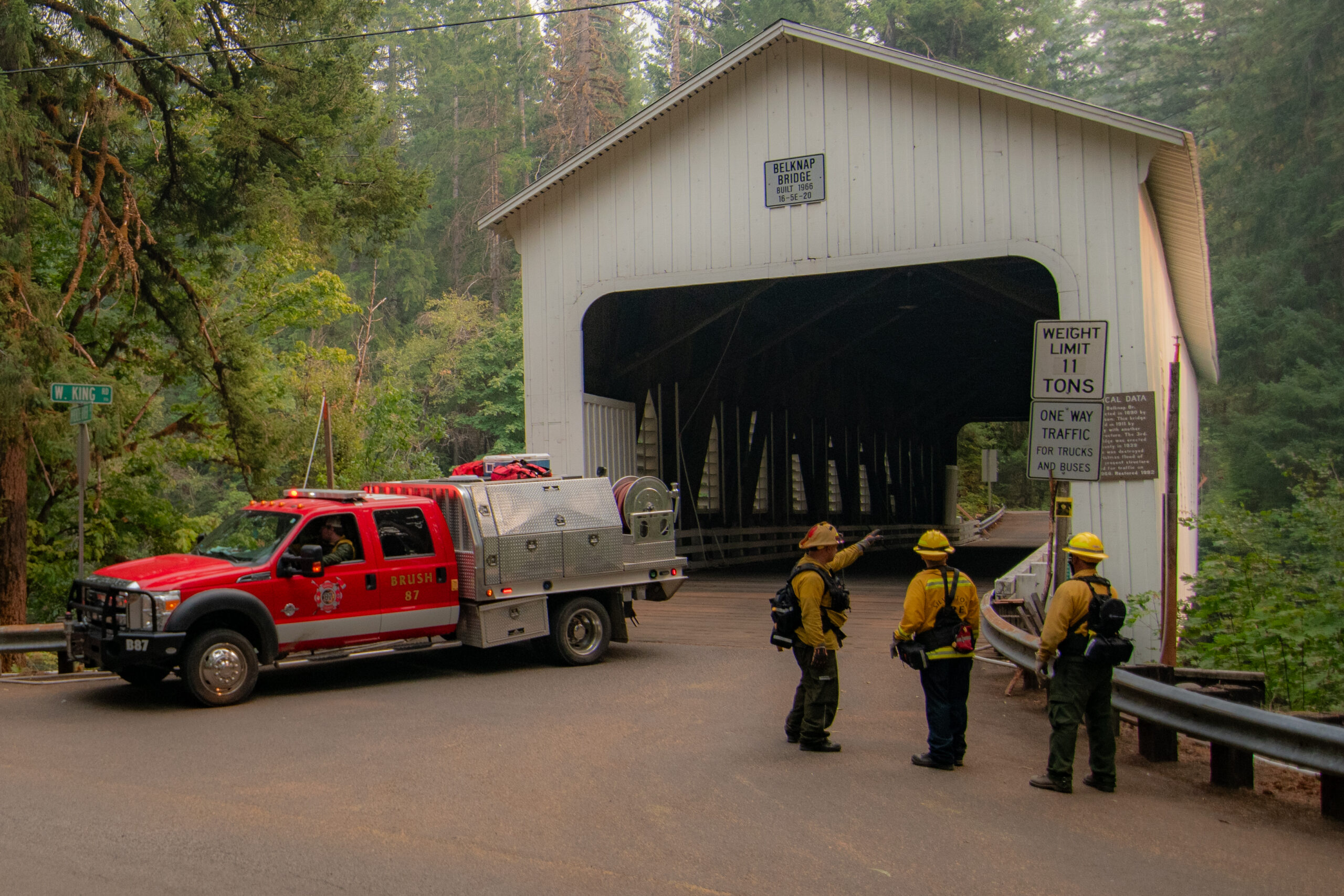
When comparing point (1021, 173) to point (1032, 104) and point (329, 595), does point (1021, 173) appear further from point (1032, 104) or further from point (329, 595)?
point (329, 595)

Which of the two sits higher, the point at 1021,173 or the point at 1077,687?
the point at 1021,173

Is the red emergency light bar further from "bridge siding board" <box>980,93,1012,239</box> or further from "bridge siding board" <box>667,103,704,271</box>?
"bridge siding board" <box>980,93,1012,239</box>

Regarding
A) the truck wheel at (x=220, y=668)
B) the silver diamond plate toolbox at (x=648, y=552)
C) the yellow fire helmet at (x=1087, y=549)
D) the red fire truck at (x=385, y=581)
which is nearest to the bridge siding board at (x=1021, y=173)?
the red fire truck at (x=385, y=581)

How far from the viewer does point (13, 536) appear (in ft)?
48.3

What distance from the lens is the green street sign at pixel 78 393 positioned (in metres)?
12.1

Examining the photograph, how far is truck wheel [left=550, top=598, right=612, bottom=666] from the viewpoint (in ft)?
38.5

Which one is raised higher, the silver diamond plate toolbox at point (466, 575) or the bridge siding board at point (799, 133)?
the bridge siding board at point (799, 133)

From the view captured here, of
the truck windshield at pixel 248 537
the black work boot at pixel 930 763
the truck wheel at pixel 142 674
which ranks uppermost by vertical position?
the truck windshield at pixel 248 537

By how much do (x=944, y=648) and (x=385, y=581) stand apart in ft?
18.0

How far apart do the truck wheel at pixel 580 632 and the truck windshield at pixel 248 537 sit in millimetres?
2822

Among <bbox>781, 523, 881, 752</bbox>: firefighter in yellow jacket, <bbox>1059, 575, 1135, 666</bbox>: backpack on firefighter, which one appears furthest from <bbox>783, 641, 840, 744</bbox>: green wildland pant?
<bbox>1059, 575, 1135, 666</bbox>: backpack on firefighter

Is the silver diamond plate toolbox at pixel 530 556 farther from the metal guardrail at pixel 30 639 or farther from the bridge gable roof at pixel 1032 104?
the bridge gable roof at pixel 1032 104

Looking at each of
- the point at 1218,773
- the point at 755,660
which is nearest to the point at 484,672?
the point at 755,660

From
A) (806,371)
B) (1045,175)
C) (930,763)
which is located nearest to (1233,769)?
(930,763)
